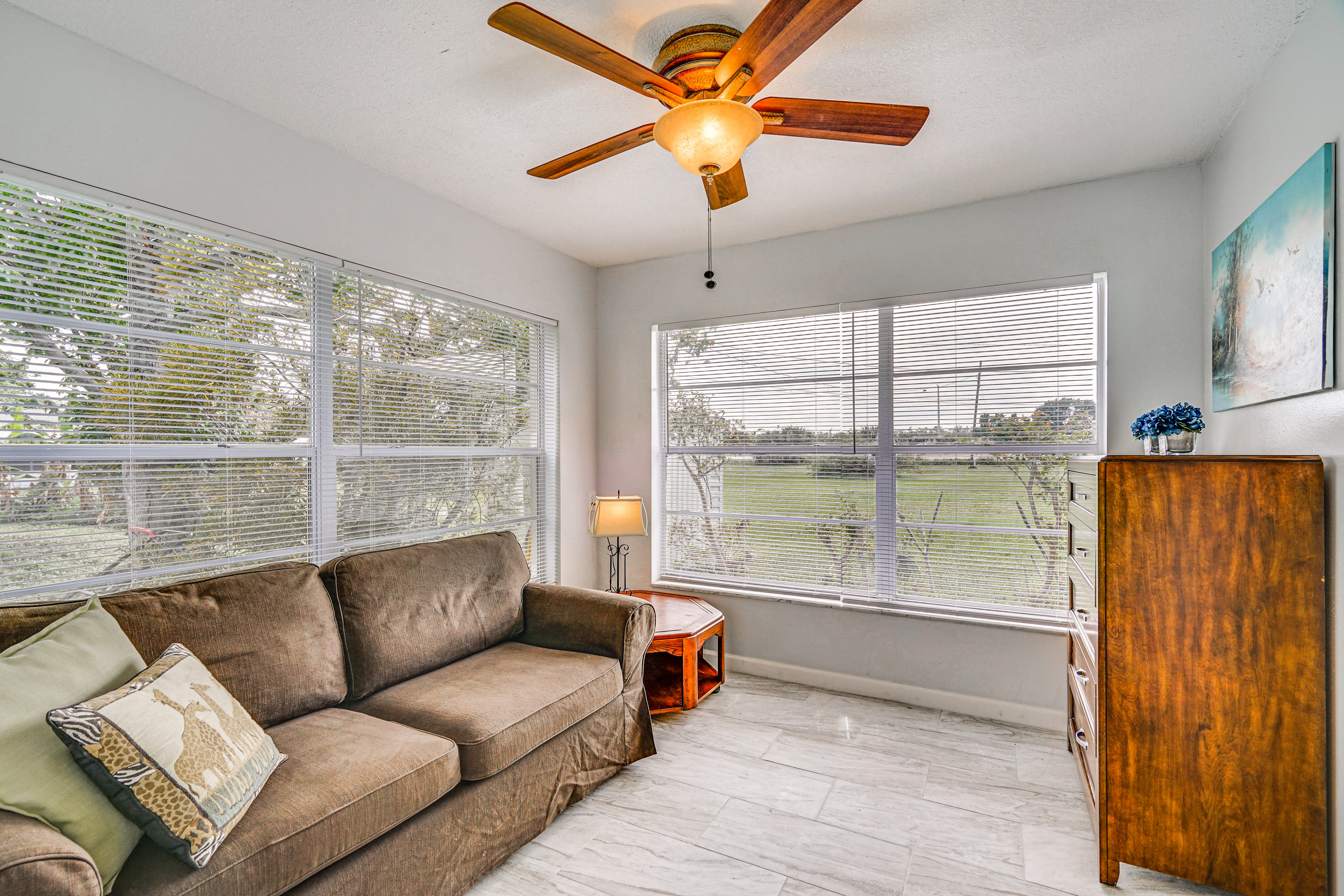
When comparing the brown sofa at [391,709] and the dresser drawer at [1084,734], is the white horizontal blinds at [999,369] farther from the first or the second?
the brown sofa at [391,709]

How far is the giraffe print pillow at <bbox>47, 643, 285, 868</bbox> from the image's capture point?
1.29m

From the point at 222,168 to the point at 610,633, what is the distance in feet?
7.39

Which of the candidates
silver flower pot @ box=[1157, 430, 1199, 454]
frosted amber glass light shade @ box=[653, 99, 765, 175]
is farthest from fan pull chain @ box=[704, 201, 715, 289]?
silver flower pot @ box=[1157, 430, 1199, 454]

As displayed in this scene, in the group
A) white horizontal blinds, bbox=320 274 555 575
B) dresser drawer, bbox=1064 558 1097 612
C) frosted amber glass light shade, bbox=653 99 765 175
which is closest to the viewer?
frosted amber glass light shade, bbox=653 99 765 175

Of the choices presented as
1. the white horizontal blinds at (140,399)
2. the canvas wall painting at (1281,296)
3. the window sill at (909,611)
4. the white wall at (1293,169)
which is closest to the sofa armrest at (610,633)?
the white horizontal blinds at (140,399)

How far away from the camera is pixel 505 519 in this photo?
3.63 meters

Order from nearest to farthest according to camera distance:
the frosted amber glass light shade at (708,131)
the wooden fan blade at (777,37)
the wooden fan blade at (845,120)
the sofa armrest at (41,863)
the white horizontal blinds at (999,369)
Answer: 1. the sofa armrest at (41,863)
2. the wooden fan blade at (777,37)
3. the frosted amber glass light shade at (708,131)
4. the wooden fan blade at (845,120)
5. the white horizontal blinds at (999,369)

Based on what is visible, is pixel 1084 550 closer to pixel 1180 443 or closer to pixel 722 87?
pixel 1180 443

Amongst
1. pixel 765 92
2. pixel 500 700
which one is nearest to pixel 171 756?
pixel 500 700

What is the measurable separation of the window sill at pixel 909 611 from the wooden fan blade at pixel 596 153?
2.56 meters

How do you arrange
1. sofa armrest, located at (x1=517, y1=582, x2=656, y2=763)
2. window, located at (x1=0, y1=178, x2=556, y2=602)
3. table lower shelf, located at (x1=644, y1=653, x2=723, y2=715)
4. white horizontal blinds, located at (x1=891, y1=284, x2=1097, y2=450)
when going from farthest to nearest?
table lower shelf, located at (x1=644, y1=653, x2=723, y2=715) → white horizontal blinds, located at (x1=891, y1=284, x2=1097, y2=450) → sofa armrest, located at (x1=517, y1=582, x2=656, y2=763) → window, located at (x1=0, y1=178, x2=556, y2=602)

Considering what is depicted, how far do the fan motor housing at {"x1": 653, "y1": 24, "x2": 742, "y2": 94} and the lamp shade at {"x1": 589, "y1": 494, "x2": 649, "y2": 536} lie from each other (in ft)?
7.39

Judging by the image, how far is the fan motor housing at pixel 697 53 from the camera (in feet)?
5.98

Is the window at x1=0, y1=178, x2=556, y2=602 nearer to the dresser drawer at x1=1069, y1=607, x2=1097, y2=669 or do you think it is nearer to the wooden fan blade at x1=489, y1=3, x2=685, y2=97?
the wooden fan blade at x1=489, y1=3, x2=685, y2=97
